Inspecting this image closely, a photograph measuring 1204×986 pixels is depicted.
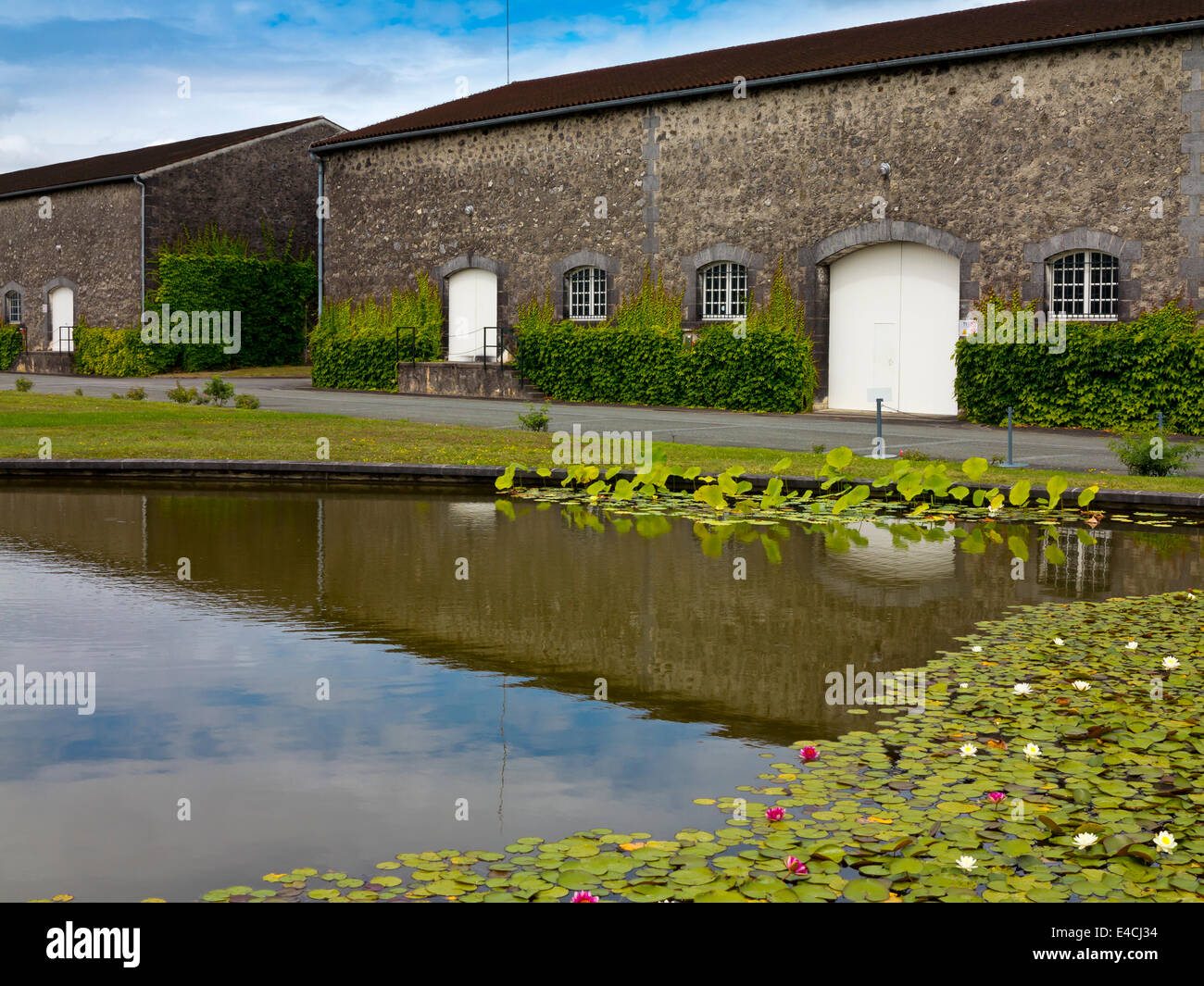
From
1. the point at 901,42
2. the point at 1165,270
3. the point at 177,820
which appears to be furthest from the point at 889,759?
the point at 901,42

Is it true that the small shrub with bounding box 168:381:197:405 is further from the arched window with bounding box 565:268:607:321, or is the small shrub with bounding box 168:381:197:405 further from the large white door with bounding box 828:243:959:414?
the large white door with bounding box 828:243:959:414

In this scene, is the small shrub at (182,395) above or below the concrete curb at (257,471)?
above

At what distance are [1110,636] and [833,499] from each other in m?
5.29

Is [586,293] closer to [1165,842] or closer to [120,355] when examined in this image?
[120,355]

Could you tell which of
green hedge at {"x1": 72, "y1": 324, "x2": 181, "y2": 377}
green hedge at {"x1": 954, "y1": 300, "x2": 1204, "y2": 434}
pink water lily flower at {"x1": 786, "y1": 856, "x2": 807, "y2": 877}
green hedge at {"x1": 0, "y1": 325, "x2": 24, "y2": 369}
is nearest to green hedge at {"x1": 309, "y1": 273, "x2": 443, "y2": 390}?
green hedge at {"x1": 72, "y1": 324, "x2": 181, "y2": 377}

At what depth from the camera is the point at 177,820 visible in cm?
402

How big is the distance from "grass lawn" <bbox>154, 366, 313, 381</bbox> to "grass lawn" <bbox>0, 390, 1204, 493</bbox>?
48.2 ft

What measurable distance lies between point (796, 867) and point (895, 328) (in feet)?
64.7

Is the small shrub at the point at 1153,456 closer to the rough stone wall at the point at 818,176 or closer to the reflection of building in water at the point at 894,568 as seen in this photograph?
the reflection of building in water at the point at 894,568

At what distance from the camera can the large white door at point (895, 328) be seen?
21.9 metres

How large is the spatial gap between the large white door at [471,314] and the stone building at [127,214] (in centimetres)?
1153

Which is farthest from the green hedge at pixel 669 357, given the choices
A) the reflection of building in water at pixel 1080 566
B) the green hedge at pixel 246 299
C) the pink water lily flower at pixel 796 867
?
the pink water lily flower at pixel 796 867

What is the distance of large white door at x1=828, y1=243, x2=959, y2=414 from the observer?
863 inches

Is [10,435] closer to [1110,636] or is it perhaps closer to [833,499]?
[833,499]
